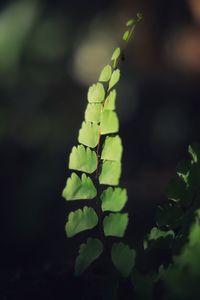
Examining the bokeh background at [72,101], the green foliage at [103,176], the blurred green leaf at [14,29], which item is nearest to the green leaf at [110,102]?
the green foliage at [103,176]

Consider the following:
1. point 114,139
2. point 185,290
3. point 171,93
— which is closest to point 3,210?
point 171,93

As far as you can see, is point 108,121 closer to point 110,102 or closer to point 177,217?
point 110,102

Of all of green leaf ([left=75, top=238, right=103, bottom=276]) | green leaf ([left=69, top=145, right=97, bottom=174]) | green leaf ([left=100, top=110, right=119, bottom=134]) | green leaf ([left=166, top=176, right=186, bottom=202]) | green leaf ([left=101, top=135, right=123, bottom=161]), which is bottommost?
green leaf ([left=75, top=238, right=103, bottom=276])

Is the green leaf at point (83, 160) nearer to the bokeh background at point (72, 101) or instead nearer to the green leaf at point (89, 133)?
the green leaf at point (89, 133)

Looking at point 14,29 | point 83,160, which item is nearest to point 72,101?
point 14,29

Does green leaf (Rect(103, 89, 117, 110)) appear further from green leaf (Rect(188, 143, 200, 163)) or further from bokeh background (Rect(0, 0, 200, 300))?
bokeh background (Rect(0, 0, 200, 300))

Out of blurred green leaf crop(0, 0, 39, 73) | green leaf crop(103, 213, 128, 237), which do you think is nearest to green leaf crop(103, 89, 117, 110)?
green leaf crop(103, 213, 128, 237)

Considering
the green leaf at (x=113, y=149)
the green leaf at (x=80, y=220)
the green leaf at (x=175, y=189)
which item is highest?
the green leaf at (x=113, y=149)
